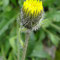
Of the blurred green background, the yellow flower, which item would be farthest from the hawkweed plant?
the blurred green background

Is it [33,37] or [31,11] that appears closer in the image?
[31,11]

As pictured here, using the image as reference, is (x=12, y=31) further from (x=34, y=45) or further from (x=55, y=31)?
(x=55, y=31)

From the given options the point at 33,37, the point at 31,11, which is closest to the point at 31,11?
the point at 31,11

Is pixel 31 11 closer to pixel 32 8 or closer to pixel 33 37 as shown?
pixel 32 8

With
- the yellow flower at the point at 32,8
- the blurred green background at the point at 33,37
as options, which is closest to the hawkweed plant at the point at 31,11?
the yellow flower at the point at 32,8

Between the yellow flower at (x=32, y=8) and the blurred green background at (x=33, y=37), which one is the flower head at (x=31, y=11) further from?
the blurred green background at (x=33, y=37)

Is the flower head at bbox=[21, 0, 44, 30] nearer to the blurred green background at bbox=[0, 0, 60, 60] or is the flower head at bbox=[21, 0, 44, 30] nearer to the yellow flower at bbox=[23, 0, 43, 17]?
the yellow flower at bbox=[23, 0, 43, 17]

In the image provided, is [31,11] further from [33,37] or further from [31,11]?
[33,37]

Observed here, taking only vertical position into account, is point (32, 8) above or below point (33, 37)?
above
